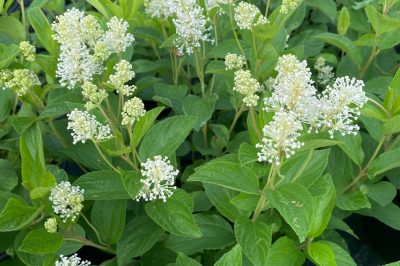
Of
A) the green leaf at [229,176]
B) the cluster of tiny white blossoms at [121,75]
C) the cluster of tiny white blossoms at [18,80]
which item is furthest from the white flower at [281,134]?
the cluster of tiny white blossoms at [18,80]

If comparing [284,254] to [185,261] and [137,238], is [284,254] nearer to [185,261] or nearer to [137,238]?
[185,261]

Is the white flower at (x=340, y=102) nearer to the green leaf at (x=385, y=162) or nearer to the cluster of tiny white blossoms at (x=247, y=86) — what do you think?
the cluster of tiny white blossoms at (x=247, y=86)

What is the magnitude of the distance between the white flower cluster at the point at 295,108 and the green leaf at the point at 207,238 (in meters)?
0.36

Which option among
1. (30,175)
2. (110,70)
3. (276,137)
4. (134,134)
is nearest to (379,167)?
(276,137)

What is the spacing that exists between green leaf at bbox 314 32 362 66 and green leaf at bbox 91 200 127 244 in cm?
73

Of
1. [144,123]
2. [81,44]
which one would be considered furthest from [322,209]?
[81,44]

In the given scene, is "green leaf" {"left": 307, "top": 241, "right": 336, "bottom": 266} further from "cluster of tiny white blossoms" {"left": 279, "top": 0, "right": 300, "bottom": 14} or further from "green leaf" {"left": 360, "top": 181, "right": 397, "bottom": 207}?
"cluster of tiny white blossoms" {"left": 279, "top": 0, "right": 300, "bottom": 14}

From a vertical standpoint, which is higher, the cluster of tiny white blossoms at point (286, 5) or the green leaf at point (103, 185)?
the cluster of tiny white blossoms at point (286, 5)

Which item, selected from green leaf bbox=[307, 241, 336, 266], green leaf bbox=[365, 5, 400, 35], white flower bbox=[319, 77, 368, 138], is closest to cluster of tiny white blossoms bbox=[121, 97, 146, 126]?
white flower bbox=[319, 77, 368, 138]

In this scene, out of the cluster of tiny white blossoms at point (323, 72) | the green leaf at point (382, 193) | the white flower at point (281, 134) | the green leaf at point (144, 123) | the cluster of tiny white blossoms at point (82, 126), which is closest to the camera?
the white flower at point (281, 134)

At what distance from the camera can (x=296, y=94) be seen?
90cm

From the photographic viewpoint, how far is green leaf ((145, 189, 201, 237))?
108 centimetres

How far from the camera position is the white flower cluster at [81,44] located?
45.6 inches

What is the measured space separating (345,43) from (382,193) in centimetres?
44
